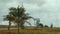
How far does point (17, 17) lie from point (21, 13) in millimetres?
998

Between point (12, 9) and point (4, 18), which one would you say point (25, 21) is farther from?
point (4, 18)

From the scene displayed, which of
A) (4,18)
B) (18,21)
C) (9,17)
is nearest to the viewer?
(18,21)

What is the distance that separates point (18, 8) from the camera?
3294 cm

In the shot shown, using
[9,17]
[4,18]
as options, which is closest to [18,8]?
[9,17]

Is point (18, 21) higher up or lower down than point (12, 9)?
lower down

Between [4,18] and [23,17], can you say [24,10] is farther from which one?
[4,18]

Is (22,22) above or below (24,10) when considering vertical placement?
below

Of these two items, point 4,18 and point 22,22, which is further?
point 4,18

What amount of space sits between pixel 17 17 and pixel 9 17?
2.39 meters

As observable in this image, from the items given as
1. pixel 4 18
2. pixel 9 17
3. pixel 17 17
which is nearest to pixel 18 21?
pixel 17 17

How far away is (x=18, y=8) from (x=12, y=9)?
1.69 m

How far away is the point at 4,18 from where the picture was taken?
37094 millimetres

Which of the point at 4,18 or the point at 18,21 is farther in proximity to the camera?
the point at 4,18

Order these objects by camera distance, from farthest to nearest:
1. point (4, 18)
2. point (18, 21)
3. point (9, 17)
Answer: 1. point (4, 18)
2. point (9, 17)
3. point (18, 21)
